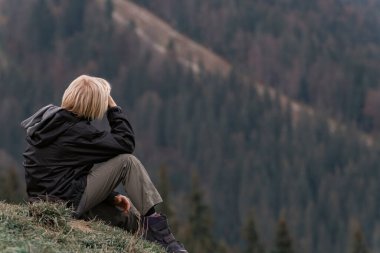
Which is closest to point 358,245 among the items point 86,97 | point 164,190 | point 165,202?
point 165,202

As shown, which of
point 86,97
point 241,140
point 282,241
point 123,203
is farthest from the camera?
point 241,140

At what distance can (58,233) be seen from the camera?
8320 mm

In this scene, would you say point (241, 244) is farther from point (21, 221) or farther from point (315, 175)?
point (21, 221)

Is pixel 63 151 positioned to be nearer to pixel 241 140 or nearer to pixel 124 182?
pixel 124 182

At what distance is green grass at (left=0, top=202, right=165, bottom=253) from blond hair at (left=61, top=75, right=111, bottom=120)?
1160 millimetres

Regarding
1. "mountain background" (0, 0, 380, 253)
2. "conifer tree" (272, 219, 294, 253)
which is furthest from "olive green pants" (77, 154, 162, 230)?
"mountain background" (0, 0, 380, 253)

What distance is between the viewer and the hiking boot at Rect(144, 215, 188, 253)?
31.3 ft

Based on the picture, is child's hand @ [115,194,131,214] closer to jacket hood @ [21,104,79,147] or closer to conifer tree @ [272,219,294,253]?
jacket hood @ [21,104,79,147]

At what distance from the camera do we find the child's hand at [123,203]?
9875mm

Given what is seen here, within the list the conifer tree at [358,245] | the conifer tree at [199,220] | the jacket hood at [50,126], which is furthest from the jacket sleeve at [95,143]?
the conifer tree at [199,220]

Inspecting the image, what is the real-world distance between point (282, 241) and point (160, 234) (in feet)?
135

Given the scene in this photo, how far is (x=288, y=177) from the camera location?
15900 cm

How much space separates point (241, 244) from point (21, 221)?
12108 cm

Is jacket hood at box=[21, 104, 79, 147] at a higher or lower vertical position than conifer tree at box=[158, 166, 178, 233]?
higher
